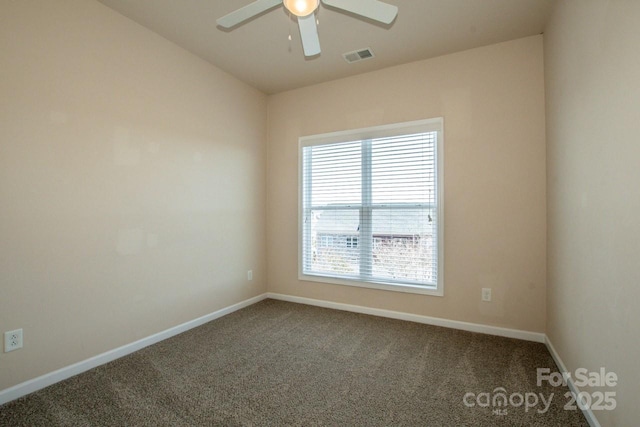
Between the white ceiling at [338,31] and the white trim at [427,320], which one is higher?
the white ceiling at [338,31]

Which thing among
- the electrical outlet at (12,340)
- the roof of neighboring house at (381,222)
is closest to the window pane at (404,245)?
the roof of neighboring house at (381,222)

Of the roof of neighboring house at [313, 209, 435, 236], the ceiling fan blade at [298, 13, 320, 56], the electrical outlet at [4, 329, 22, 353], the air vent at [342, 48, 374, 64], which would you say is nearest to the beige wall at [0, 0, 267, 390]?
the electrical outlet at [4, 329, 22, 353]

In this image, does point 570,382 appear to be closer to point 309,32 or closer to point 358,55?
point 309,32

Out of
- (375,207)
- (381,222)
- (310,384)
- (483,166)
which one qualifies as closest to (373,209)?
(375,207)

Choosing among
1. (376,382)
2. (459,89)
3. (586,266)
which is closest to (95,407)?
(376,382)

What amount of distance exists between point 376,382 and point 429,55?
3076 mm

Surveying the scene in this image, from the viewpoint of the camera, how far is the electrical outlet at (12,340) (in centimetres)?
181

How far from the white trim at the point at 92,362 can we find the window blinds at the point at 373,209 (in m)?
1.47

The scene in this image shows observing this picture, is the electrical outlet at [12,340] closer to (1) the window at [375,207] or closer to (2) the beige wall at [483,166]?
(1) the window at [375,207]

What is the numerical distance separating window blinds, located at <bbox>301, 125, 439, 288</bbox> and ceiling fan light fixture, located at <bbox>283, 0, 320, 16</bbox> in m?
1.92

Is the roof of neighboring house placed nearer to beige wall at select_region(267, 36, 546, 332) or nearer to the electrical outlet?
beige wall at select_region(267, 36, 546, 332)

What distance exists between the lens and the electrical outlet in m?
1.81

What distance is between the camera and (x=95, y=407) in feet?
5.71

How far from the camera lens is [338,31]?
2656 mm
